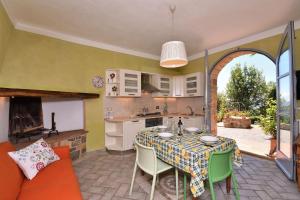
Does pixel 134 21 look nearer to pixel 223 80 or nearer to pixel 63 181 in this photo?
pixel 63 181

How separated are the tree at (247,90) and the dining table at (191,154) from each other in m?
6.73

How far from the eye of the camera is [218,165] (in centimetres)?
148

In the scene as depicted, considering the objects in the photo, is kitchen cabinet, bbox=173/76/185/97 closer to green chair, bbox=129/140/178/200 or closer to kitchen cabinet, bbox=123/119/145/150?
kitchen cabinet, bbox=123/119/145/150

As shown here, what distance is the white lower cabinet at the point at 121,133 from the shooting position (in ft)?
10.9

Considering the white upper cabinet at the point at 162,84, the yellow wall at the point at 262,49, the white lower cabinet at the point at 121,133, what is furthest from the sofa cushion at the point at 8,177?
the yellow wall at the point at 262,49

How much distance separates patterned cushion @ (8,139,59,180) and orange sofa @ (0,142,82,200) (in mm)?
47

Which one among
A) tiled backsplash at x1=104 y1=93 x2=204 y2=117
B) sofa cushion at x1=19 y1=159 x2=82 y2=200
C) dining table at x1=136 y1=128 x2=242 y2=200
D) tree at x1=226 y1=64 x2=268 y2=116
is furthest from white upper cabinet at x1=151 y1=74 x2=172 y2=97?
tree at x1=226 y1=64 x2=268 y2=116

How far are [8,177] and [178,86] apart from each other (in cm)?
406

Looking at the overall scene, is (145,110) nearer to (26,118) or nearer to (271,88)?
(26,118)

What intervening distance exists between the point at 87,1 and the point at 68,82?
170 cm

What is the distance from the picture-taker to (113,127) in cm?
369

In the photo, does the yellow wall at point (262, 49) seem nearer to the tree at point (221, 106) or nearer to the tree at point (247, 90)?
the tree at point (221, 106)

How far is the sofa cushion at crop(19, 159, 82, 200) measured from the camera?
4.15ft

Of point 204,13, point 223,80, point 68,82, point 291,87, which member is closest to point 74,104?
point 68,82
